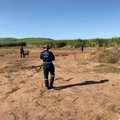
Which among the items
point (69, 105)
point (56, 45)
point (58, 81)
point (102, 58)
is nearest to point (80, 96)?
point (69, 105)

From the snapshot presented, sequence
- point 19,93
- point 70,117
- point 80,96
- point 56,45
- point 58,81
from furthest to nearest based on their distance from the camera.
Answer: point 56,45
point 58,81
point 19,93
point 80,96
point 70,117

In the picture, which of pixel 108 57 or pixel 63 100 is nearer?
pixel 63 100

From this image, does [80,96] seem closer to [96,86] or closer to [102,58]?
[96,86]

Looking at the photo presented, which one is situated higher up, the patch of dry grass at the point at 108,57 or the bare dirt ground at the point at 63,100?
the patch of dry grass at the point at 108,57

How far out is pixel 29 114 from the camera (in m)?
8.53

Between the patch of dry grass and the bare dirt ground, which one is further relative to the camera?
the patch of dry grass

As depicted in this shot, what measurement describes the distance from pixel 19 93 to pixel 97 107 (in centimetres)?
Answer: 374

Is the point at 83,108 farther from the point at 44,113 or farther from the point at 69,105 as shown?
the point at 44,113

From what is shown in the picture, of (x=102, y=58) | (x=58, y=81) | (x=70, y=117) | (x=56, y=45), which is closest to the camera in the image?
(x=70, y=117)

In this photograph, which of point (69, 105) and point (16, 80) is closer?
point (69, 105)

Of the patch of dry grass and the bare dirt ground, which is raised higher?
the patch of dry grass

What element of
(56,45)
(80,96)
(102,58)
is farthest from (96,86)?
(56,45)

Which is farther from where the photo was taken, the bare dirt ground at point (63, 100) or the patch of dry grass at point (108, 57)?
the patch of dry grass at point (108, 57)

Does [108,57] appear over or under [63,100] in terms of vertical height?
over
